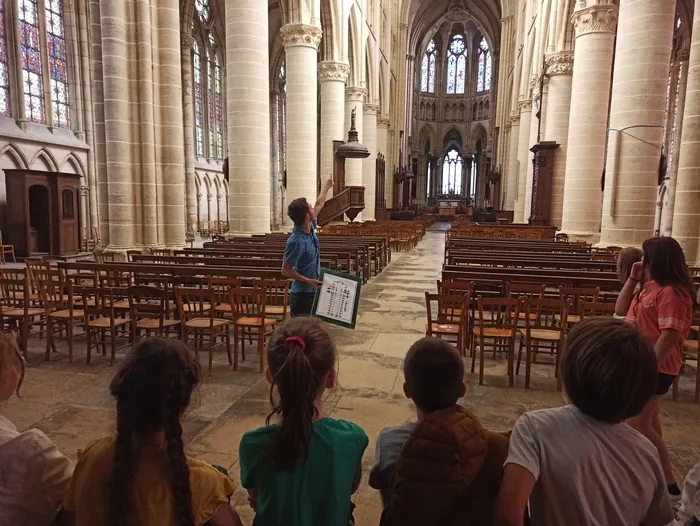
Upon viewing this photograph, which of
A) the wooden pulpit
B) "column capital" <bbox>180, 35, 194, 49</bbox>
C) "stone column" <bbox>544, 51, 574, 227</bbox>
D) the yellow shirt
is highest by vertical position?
"column capital" <bbox>180, 35, 194, 49</bbox>

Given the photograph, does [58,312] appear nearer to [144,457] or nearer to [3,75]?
[144,457]

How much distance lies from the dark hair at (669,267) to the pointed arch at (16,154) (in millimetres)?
19052

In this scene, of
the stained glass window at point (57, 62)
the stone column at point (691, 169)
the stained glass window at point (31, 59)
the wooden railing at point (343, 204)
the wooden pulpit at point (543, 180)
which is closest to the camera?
the stone column at point (691, 169)

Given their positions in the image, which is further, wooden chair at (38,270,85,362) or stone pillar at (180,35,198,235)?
stone pillar at (180,35,198,235)

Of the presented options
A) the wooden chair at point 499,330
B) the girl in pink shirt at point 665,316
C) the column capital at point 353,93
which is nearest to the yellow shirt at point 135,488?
the girl in pink shirt at point 665,316

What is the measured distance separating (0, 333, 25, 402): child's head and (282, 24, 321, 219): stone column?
48.0 feet

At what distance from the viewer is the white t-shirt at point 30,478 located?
4.89ft

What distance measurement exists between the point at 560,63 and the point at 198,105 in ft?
62.0

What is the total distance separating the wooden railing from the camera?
754 inches

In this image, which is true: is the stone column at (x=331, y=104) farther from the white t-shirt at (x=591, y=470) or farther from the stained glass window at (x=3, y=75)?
the white t-shirt at (x=591, y=470)

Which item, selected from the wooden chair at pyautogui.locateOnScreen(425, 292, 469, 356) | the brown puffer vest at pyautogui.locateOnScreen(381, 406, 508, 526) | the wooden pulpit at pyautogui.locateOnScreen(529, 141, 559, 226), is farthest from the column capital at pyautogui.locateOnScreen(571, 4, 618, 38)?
the brown puffer vest at pyautogui.locateOnScreen(381, 406, 508, 526)

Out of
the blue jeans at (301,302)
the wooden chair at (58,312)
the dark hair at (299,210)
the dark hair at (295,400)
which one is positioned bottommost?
the wooden chair at (58,312)

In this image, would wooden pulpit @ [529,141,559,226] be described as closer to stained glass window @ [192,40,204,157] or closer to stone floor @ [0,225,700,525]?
stone floor @ [0,225,700,525]

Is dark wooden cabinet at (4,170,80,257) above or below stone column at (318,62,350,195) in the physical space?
below
